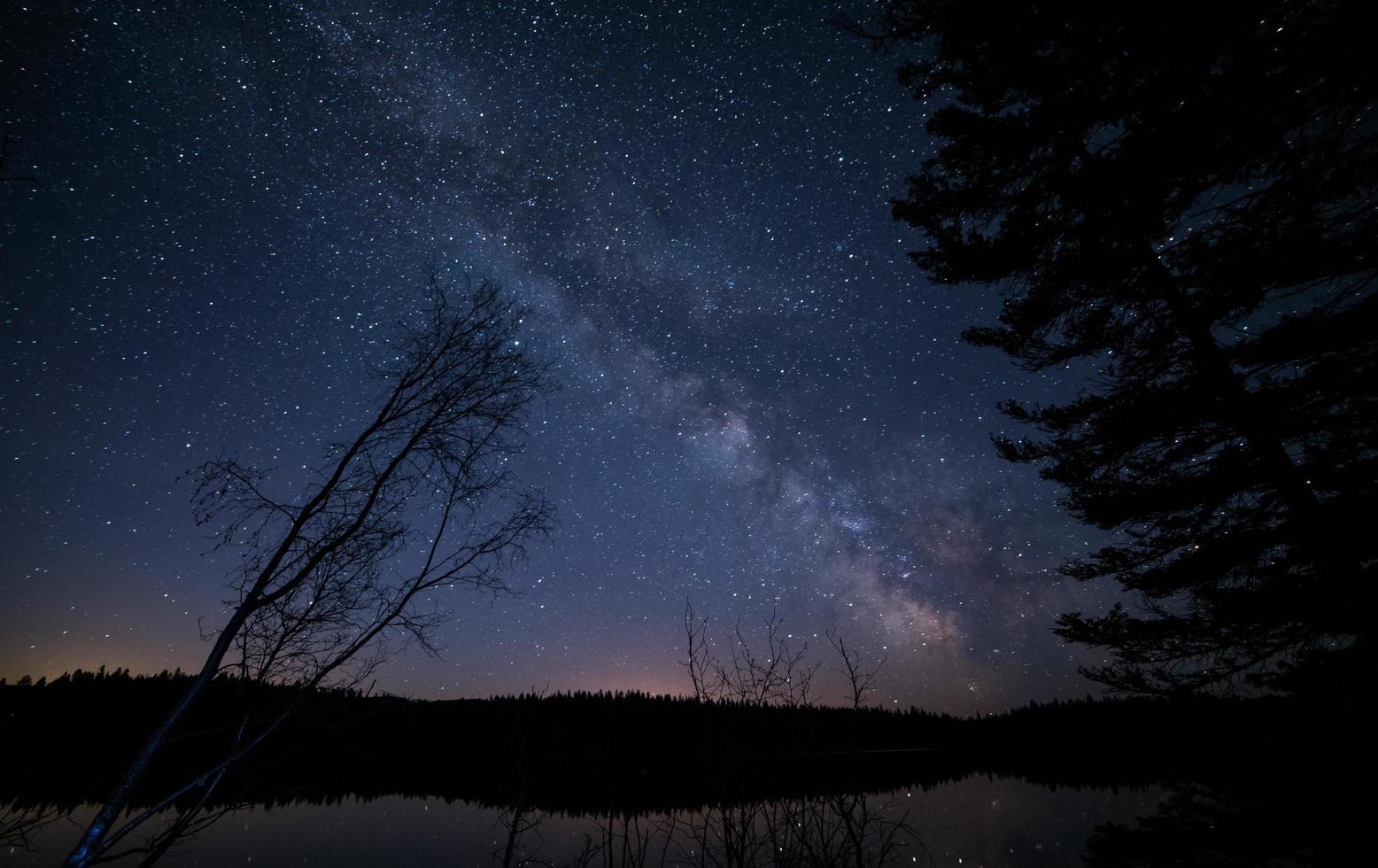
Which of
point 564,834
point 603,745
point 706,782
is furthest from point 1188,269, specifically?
point 706,782

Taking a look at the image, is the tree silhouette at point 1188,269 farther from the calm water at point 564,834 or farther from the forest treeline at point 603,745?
the calm water at point 564,834

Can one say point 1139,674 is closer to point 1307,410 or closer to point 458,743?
point 1307,410

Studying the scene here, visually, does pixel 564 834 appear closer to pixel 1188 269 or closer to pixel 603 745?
pixel 603 745

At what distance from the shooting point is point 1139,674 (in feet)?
25.0

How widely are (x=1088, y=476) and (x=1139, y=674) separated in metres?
2.87

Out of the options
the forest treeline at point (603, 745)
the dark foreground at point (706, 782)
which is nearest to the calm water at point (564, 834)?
the dark foreground at point (706, 782)

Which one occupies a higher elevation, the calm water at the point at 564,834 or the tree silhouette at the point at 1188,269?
the tree silhouette at the point at 1188,269

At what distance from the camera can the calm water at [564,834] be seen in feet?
36.9

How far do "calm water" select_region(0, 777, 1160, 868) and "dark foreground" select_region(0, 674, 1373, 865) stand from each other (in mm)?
124

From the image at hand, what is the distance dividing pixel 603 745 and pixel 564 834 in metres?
8.05

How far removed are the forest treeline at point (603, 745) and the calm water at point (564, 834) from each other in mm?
1213

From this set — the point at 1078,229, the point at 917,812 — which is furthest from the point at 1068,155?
the point at 917,812

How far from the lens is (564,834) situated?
14375 millimetres

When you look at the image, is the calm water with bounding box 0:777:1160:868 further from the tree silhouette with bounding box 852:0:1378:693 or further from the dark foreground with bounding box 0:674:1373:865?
the tree silhouette with bounding box 852:0:1378:693
